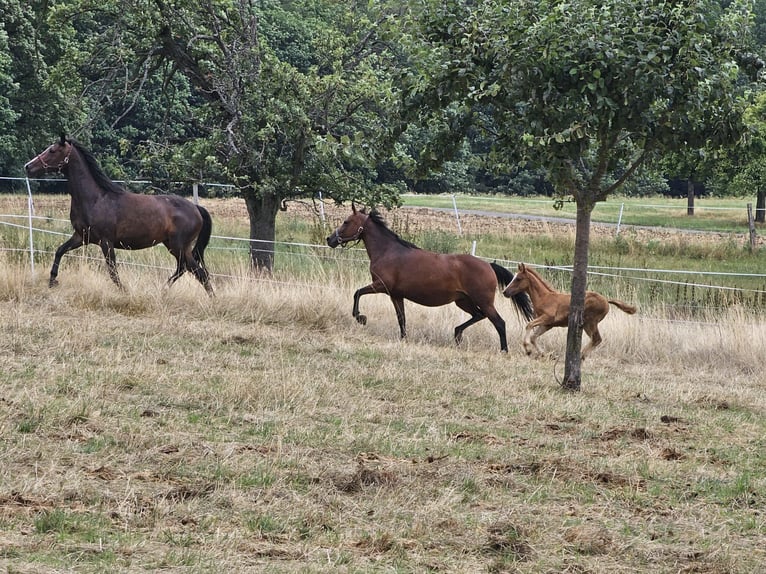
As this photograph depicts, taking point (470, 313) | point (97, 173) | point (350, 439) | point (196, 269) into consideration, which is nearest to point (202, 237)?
point (196, 269)

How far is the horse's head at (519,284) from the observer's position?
13.8m

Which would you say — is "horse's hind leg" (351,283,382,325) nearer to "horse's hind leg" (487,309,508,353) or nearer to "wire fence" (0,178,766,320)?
"horse's hind leg" (487,309,508,353)

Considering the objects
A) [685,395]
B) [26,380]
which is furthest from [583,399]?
[26,380]

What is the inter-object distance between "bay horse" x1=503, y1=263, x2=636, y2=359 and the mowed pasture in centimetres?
32

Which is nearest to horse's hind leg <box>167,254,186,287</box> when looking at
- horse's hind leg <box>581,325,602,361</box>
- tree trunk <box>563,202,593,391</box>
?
horse's hind leg <box>581,325,602,361</box>

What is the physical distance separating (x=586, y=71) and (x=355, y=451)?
4058 millimetres

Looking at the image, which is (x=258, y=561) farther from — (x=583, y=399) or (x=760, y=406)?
(x=760, y=406)

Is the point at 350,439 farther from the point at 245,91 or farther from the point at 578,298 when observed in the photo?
the point at 245,91

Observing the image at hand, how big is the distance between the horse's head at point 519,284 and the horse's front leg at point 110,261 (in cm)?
520

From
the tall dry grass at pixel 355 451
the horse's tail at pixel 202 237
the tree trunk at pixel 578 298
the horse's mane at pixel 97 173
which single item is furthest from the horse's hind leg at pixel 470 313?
the horse's mane at pixel 97 173

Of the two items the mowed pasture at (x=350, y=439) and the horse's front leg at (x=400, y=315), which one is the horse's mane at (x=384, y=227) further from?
the mowed pasture at (x=350, y=439)

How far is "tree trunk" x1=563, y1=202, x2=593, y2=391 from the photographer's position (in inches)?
413

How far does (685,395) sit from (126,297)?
7.19m

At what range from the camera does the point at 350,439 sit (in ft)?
24.9
